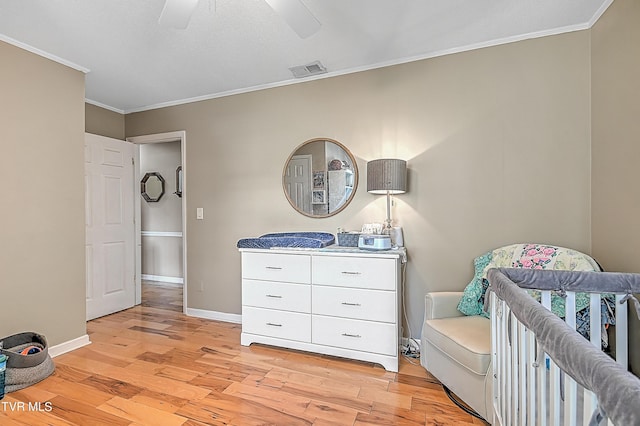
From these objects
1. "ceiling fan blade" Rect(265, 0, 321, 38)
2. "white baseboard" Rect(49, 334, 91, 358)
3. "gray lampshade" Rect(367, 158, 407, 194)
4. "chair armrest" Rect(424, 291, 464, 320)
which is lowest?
"white baseboard" Rect(49, 334, 91, 358)

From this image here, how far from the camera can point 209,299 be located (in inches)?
138

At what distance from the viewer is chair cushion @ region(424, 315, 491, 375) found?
1.72 meters

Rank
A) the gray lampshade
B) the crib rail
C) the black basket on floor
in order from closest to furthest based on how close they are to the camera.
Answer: the crib rail
the black basket on floor
the gray lampshade

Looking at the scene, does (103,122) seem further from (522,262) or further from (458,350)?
(522,262)

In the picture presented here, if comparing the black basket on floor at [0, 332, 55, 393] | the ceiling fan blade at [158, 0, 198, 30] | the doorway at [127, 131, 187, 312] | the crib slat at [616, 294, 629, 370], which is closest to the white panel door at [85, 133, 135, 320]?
the black basket on floor at [0, 332, 55, 393]

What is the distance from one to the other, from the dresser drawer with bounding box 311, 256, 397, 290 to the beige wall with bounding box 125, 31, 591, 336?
48cm

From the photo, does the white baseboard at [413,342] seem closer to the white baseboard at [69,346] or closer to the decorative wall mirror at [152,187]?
the white baseboard at [69,346]

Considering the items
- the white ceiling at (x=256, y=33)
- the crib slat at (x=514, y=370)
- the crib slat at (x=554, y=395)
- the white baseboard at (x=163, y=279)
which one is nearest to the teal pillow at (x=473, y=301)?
the crib slat at (x=514, y=370)

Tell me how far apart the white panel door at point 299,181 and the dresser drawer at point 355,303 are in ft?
2.82

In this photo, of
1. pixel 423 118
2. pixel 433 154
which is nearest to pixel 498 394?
pixel 433 154

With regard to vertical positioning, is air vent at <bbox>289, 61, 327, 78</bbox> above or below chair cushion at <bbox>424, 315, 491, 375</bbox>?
above

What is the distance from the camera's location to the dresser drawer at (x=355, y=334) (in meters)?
2.32

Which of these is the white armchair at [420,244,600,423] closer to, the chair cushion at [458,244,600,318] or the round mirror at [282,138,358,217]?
the chair cushion at [458,244,600,318]

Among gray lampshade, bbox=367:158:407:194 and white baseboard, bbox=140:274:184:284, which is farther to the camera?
white baseboard, bbox=140:274:184:284
